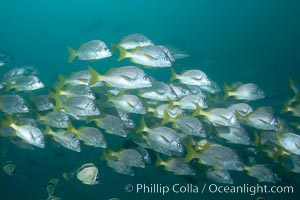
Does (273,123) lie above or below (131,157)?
above

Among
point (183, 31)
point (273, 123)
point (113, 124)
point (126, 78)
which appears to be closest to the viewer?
point (126, 78)

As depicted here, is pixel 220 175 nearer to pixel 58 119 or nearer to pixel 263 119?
pixel 263 119

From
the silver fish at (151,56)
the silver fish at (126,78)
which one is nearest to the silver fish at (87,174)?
the silver fish at (126,78)

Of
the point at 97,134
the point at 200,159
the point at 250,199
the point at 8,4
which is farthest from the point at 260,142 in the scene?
the point at 8,4

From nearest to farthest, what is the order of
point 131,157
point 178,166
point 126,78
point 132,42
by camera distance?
point 126,78
point 131,157
point 178,166
point 132,42

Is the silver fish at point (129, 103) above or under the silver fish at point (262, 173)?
above

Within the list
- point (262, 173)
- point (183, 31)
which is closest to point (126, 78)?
point (262, 173)

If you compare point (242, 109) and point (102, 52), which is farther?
point (242, 109)

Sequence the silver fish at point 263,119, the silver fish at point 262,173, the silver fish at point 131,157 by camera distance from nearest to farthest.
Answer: the silver fish at point 263,119
the silver fish at point 131,157
the silver fish at point 262,173

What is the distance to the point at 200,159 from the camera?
20.6 feet

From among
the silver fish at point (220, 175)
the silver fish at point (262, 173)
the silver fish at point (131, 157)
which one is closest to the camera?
the silver fish at point (131, 157)

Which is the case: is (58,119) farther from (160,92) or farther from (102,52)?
(160,92)

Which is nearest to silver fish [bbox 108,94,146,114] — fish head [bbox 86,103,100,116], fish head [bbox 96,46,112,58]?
fish head [bbox 86,103,100,116]

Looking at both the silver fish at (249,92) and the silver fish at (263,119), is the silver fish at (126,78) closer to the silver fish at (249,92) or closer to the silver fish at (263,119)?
the silver fish at (263,119)
